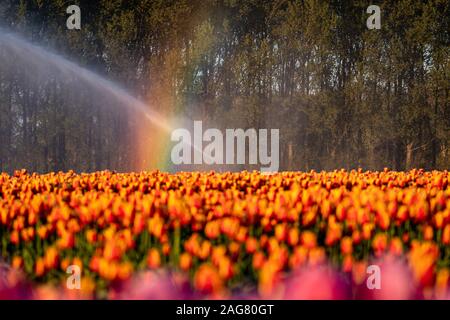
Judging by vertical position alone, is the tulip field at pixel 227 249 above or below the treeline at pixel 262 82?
below

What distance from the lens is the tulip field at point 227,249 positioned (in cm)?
219

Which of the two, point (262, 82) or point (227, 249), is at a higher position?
point (262, 82)

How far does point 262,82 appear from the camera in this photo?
27656 mm

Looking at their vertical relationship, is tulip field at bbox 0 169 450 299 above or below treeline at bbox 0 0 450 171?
below

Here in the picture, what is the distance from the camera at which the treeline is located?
25938 millimetres

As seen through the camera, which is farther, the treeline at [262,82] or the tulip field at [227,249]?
the treeline at [262,82]

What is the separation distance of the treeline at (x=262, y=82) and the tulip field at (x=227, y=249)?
1984 cm

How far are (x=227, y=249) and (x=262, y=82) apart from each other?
24099 millimetres

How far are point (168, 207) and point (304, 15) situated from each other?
77.7 ft

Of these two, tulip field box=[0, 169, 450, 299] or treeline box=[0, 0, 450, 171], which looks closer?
tulip field box=[0, 169, 450, 299]

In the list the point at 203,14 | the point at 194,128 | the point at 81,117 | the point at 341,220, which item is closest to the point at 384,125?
the point at 194,128

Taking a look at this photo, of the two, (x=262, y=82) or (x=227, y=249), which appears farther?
(x=262, y=82)

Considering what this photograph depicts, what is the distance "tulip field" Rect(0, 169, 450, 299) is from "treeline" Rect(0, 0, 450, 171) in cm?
1984

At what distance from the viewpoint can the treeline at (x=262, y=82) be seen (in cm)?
2594
